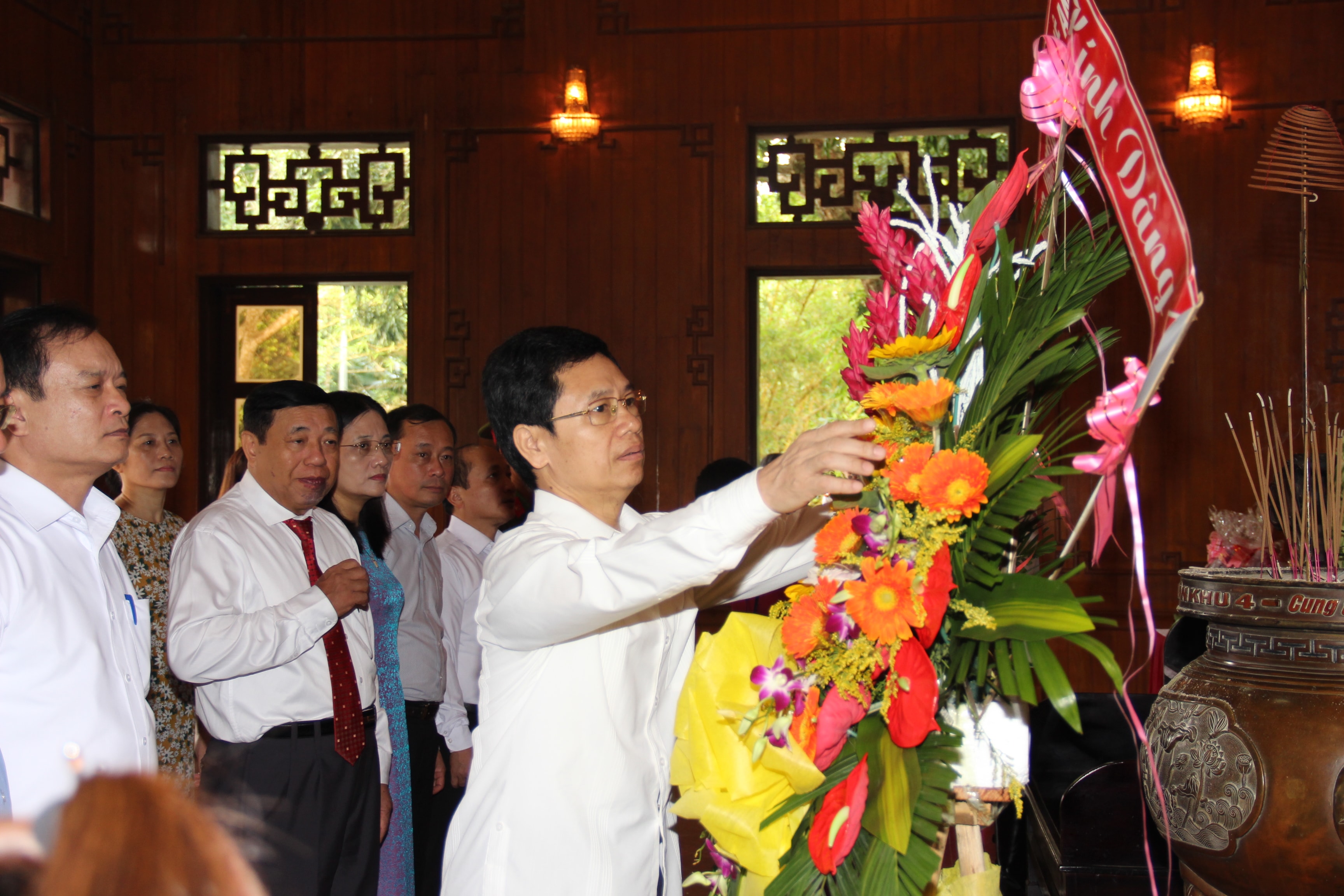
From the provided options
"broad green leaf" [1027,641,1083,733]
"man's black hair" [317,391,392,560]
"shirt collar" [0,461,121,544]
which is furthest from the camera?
"man's black hair" [317,391,392,560]

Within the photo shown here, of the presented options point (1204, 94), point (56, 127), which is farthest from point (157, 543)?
point (1204, 94)

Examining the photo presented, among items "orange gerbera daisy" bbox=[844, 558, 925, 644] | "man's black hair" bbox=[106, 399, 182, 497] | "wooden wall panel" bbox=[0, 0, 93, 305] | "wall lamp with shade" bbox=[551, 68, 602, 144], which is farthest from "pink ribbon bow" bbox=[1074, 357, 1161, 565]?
"wooden wall panel" bbox=[0, 0, 93, 305]

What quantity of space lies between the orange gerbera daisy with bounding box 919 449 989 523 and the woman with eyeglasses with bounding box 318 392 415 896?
74.2 inches

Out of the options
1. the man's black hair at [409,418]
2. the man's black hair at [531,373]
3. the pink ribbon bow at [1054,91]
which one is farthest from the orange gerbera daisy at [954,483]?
the man's black hair at [409,418]

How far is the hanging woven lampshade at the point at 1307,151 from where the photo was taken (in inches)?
55.7

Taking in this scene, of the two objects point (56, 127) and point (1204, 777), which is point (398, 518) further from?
point (56, 127)

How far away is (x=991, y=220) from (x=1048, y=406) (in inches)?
8.3

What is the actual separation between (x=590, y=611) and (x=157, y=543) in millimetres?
2103

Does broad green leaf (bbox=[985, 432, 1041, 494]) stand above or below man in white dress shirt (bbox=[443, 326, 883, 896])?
above

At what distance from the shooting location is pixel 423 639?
2.94m

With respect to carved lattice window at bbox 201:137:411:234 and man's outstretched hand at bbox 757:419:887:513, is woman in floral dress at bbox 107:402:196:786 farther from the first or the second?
carved lattice window at bbox 201:137:411:234

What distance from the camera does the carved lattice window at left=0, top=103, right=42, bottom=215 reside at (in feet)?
14.7

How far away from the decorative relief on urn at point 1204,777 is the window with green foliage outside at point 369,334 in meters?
4.35

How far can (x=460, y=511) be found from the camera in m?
3.41
